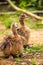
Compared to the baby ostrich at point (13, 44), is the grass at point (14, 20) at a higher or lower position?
lower

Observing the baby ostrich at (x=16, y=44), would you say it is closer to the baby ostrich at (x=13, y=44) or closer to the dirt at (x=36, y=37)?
the baby ostrich at (x=13, y=44)

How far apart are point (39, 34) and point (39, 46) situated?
7.76 feet

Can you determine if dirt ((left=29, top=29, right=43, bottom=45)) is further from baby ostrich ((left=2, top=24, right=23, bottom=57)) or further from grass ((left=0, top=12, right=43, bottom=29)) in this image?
baby ostrich ((left=2, top=24, right=23, bottom=57))

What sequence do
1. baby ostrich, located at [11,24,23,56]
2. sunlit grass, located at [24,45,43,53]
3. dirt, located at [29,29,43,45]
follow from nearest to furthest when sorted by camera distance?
baby ostrich, located at [11,24,23,56]
sunlit grass, located at [24,45,43,53]
dirt, located at [29,29,43,45]

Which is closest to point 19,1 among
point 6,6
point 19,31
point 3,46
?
point 6,6

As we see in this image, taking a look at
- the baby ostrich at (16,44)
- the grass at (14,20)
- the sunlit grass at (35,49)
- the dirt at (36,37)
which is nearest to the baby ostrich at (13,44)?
the baby ostrich at (16,44)

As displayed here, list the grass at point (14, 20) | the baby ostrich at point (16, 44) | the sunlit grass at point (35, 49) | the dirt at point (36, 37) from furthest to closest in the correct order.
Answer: the grass at point (14, 20) < the dirt at point (36, 37) < the sunlit grass at point (35, 49) < the baby ostrich at point (16, 44)

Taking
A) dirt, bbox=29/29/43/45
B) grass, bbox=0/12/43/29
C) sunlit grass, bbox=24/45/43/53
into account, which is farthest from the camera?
grass, bbox=0/12/43/29

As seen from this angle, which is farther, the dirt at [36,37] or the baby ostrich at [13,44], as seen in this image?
the dirt at [36,37]

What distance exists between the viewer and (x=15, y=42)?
741cm

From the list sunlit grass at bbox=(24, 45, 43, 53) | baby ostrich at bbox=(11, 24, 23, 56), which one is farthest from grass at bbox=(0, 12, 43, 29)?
baby ostrich at bbox=(11, 24, 23, 56)

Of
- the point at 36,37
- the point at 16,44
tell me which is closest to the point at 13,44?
the point at 16,44

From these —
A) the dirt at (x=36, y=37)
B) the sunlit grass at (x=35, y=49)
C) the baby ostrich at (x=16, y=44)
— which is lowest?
the dirt at (x=36, y=37)

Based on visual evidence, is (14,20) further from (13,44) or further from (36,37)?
(13,44)
